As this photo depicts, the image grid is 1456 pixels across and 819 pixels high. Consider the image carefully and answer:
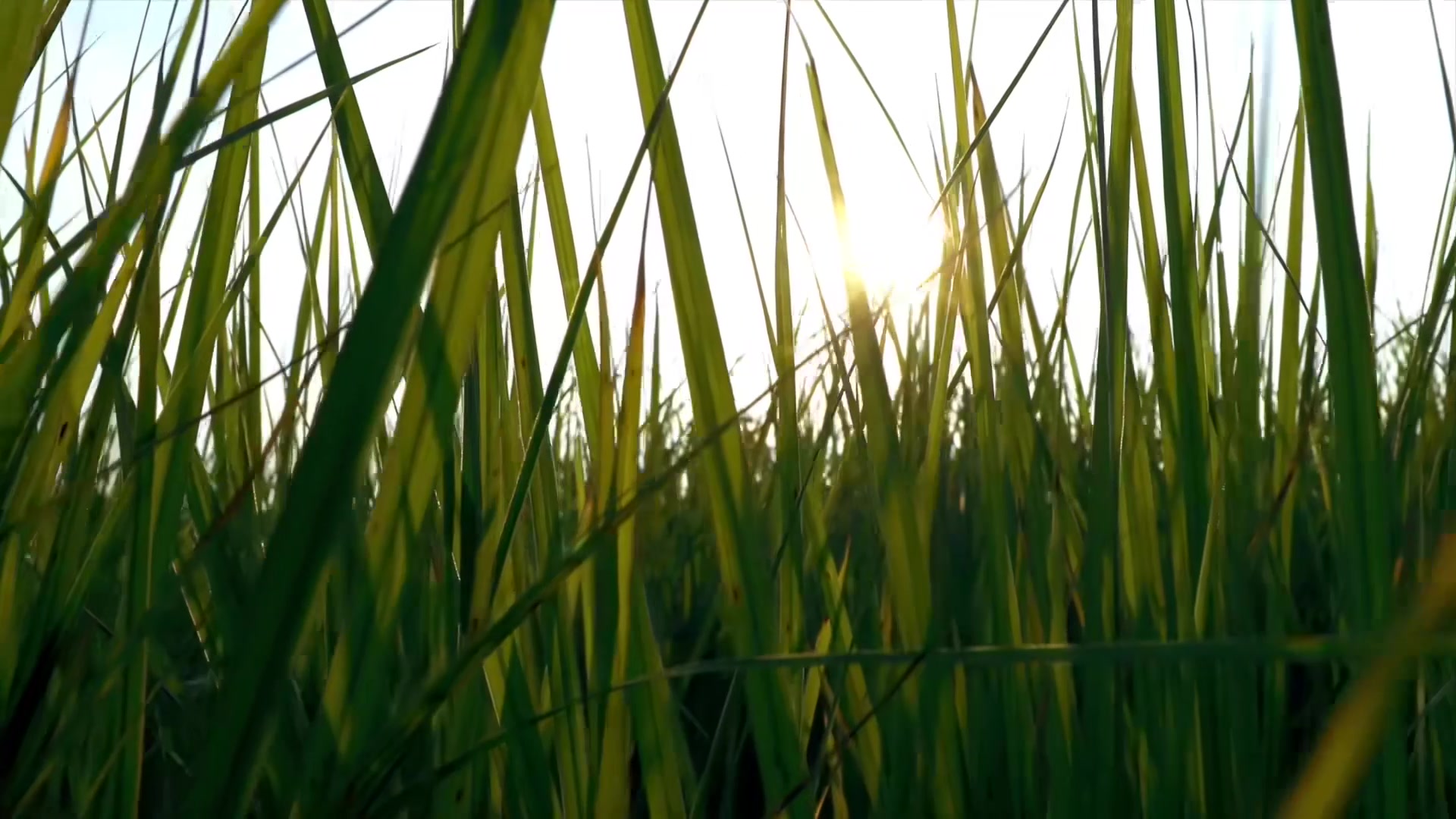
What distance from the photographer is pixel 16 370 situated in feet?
1.44

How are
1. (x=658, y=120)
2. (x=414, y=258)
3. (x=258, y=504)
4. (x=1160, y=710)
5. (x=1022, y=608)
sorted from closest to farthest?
(x=414, y=258) → (x=658, y=120) → (x=1160, y=710) → (x=1022, y=608) → (x=258, y=504)

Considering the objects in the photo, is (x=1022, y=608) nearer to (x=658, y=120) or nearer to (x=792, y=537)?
(x=792, y=537)

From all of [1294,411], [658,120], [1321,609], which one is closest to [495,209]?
[658,120]

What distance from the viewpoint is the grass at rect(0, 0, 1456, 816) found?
35 cm

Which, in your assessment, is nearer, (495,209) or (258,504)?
(495,209)

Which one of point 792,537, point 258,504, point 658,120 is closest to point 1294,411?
point 792,537

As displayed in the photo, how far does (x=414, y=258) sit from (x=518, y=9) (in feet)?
0.21

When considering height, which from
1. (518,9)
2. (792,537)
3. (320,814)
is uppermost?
(518,9)

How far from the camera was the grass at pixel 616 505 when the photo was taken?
13.9 inches

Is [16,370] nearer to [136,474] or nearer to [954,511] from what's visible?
[136,474]

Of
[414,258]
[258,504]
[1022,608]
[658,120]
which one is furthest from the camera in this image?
[258,504]

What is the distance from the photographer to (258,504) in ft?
2.83

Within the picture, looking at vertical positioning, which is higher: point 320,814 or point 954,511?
point 954,511

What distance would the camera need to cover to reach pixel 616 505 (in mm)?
505
